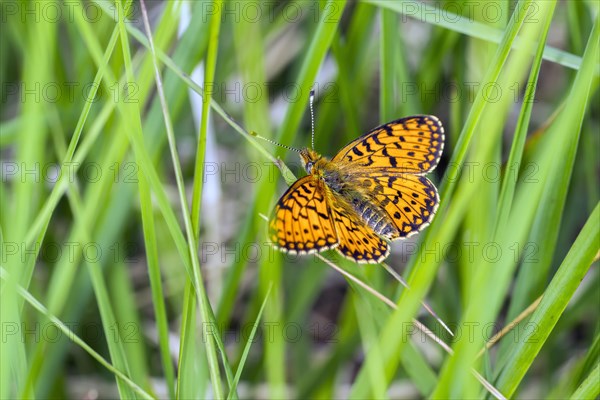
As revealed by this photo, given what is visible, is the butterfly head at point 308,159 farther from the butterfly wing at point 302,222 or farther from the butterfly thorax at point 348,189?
the butterfly wing at point 302,222

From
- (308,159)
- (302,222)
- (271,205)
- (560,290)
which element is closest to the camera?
(560,290)

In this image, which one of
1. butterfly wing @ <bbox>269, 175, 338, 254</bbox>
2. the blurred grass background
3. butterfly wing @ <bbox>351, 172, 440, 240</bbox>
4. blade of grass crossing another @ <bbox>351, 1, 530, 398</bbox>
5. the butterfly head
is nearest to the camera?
blade of grass crossing another @ <bbox>351, 1, 530, 398</bbox>

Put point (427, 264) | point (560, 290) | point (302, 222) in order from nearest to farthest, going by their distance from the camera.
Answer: point (427, 264) → point (560, 290) → point (302, 222)

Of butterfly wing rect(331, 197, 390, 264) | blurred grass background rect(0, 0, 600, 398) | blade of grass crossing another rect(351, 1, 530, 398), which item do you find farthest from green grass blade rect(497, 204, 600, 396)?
butterfly wing rect(331, 197, 390, 264)

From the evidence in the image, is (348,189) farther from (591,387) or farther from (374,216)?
(591,387)

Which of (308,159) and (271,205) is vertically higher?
(308,159)

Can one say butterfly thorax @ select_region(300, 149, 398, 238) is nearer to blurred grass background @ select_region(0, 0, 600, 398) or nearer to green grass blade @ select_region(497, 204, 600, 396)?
blurred grass background @ select_region(0, 0, 600, 398)

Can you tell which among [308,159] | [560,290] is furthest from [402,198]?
[560,290]
